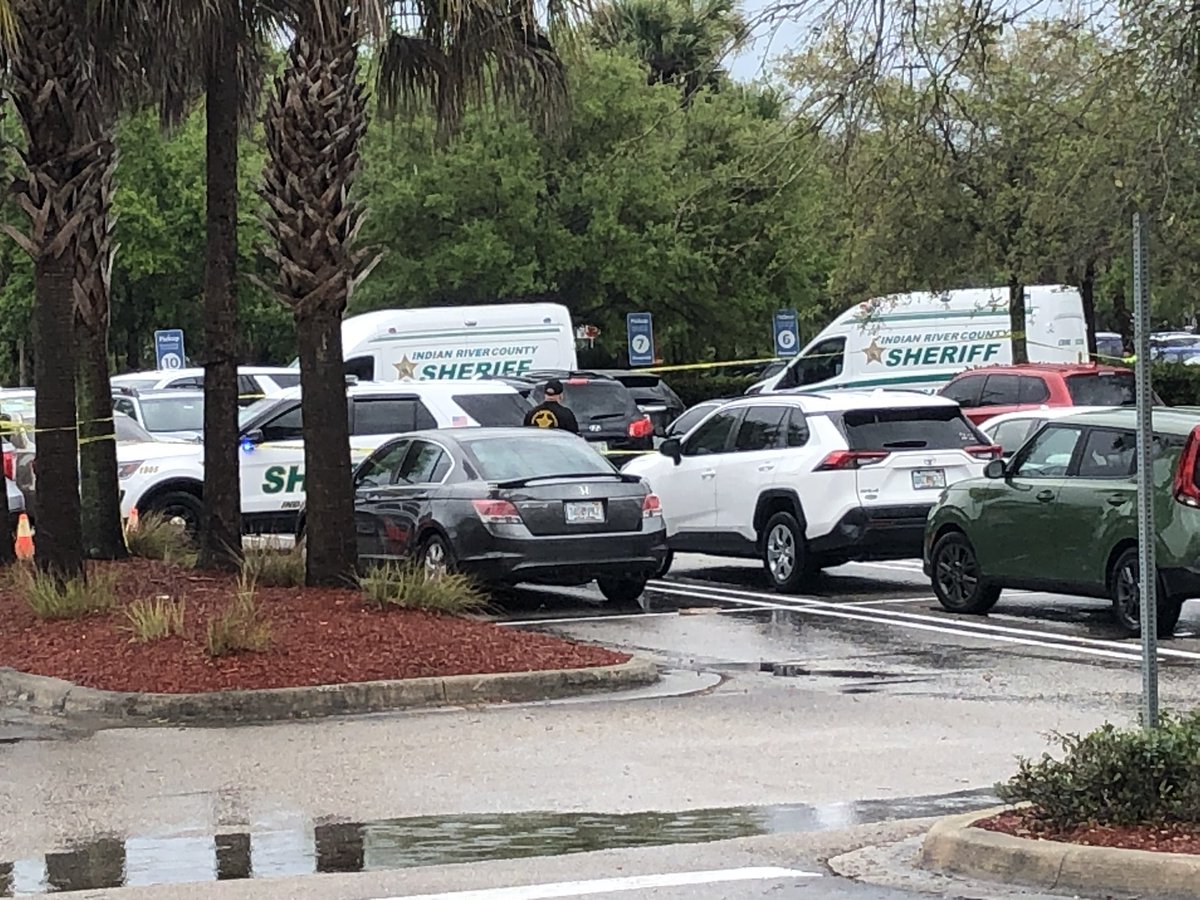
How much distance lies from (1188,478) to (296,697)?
6.30 metres

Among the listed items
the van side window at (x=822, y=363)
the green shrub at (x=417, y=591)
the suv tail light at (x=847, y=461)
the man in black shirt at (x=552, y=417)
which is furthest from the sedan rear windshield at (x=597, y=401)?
the green shrub at (x=417, y=591)

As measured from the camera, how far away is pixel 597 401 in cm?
2981

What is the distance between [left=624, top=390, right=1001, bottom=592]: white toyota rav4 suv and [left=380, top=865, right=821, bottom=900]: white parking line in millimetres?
10378

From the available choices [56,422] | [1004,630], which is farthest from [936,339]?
[56,422]

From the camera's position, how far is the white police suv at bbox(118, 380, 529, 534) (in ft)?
70.7

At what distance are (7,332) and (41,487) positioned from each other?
38.6 meters

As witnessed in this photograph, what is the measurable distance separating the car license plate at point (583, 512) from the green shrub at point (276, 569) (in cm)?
218

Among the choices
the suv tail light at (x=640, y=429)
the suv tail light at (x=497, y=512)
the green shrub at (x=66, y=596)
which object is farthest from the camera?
the suv tail light at (x=640, y=429)

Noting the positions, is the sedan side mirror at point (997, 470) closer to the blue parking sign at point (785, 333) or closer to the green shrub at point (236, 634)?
the green shrub at point (236, 634)

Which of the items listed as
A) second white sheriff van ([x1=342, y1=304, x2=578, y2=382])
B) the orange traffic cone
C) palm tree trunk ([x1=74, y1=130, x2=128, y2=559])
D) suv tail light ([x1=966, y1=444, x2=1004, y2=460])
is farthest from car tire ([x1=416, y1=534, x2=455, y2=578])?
second white sheriff van ([x1=342, y1=304, x2=578, y2=382])

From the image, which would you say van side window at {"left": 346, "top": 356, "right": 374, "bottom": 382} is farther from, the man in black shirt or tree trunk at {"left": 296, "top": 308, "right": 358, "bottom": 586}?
tree trunk at {"left": 296, "top": 308, "right": 358, "bottom": 586}

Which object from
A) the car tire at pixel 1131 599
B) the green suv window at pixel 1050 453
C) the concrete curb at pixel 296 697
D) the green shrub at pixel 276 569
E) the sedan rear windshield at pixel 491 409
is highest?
the sedan rear windshield at pixel 491 409

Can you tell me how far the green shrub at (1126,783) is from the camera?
724cm

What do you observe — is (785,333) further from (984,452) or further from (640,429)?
(984,452)
